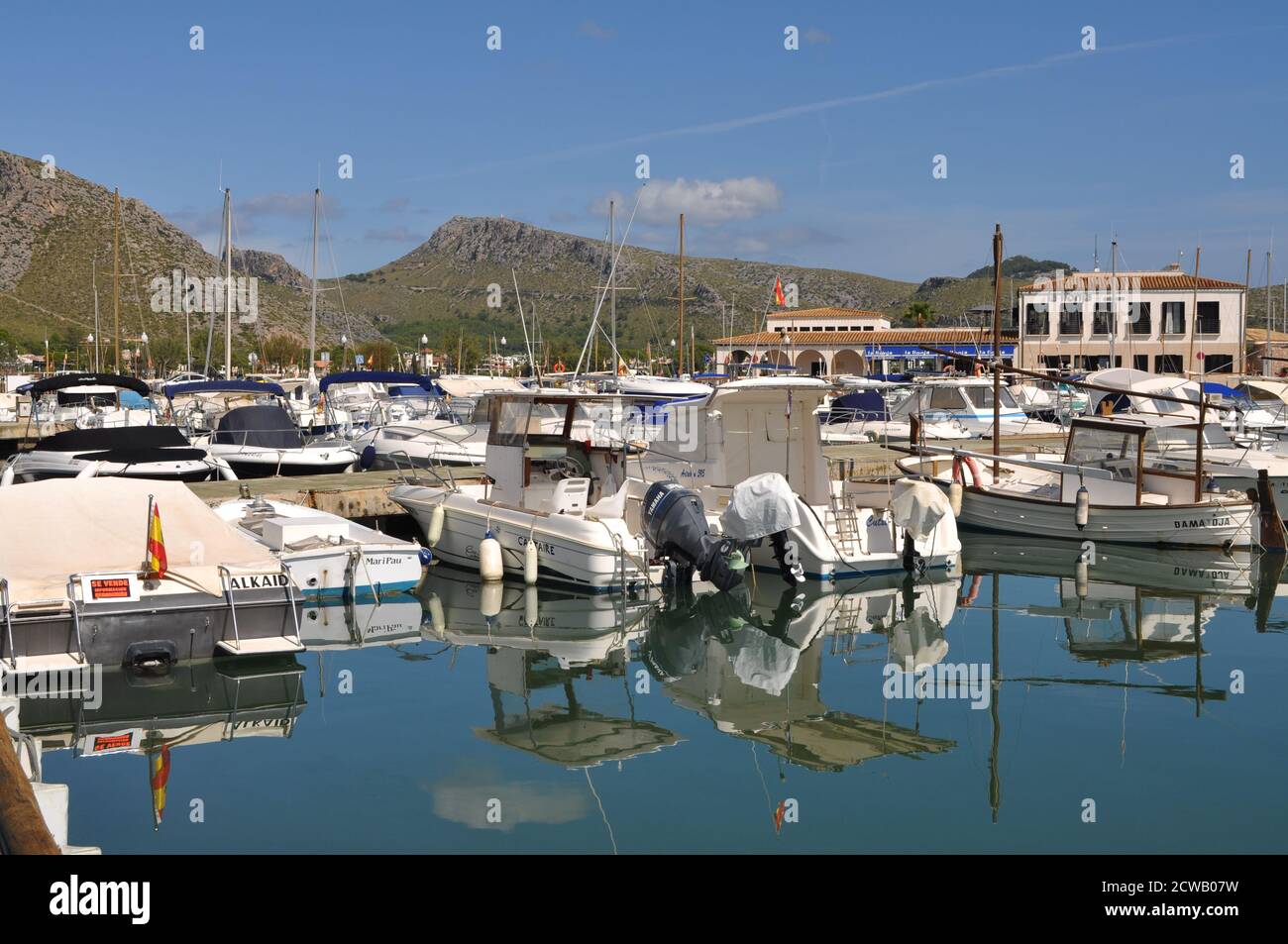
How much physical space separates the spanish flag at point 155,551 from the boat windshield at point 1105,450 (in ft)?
52.1

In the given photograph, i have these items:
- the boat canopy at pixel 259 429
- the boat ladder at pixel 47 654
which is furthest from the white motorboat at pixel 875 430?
the boat ladder at pixel 47 654

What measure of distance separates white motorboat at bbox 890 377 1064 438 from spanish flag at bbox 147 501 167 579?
89.8ft

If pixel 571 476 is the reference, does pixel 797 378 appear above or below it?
above

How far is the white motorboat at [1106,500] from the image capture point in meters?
20.7

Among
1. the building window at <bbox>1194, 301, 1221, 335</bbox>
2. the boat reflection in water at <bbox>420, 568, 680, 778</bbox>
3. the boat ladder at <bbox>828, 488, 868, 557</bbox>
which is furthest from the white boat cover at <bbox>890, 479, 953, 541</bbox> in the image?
the building window at <bbox>1194, 301, 1221, 335</bbox>

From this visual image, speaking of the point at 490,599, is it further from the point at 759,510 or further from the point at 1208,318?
the point at 1208,318

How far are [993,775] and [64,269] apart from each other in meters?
89.1

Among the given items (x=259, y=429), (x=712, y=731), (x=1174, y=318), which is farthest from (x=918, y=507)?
(x=1174, y=318)

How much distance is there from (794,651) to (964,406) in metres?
24.4

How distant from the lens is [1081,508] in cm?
2123

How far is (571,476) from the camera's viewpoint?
1931 centimetres

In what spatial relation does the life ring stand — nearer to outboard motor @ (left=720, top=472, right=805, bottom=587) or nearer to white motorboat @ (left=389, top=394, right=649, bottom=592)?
white motorboat @ (left=389, top=394, right=649, bottom=592)
